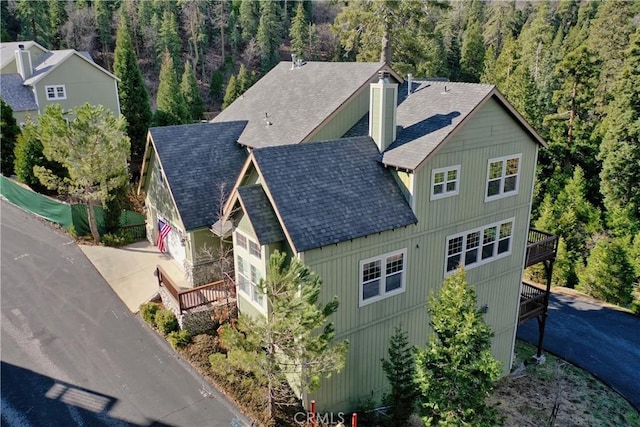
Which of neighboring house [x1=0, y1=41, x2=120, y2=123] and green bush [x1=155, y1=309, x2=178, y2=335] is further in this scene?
neighboring house [x1=0, y1=41, x2=120, y2=123]

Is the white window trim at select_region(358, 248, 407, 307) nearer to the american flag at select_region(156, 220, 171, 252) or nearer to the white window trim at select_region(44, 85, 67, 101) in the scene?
the american flag at select_region(156, 220, 171, 252)

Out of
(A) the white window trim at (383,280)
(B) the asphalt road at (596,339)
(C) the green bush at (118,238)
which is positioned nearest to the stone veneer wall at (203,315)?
(A) the white window trim at (383,280)

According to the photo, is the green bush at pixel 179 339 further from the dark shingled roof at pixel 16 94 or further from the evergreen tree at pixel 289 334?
the dark shingled roof at pixel 16 94

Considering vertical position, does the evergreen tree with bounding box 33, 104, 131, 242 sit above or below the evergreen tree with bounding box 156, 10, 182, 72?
below

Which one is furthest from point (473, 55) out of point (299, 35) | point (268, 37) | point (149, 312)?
point (149, 312)

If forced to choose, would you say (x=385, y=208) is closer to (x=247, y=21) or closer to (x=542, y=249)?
(x=542, y=249)

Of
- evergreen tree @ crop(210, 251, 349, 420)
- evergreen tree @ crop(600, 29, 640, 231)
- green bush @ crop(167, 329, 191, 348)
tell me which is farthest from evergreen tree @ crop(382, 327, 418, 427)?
evergreen tree @ crop(600, 29, 640, 231)

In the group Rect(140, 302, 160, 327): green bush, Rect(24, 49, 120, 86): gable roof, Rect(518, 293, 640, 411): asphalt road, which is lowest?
Rect(518, 293, 640, 411): asphalt road

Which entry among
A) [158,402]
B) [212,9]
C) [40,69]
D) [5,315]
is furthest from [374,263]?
[212,9]
